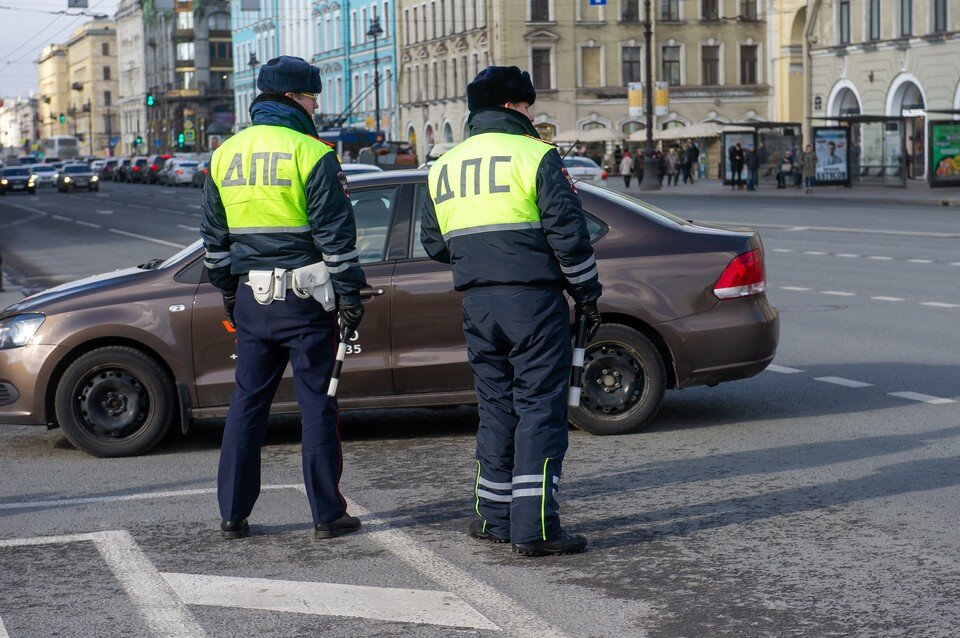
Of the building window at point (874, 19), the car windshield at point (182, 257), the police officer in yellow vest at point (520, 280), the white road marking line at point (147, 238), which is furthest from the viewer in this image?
the building window at point (874, 19)

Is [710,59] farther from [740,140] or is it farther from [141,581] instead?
[141,581]

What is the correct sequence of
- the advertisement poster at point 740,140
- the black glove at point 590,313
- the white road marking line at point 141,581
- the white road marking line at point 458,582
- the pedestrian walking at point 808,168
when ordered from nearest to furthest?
the white road marking line at point 458,582 < the white road marking line at point 141,581 < the black glove at point 590,313 < the pedestrian walking at point 808,168 < the advertisement poster at point 740,140

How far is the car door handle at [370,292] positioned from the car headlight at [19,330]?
176 cm

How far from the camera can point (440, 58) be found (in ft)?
279

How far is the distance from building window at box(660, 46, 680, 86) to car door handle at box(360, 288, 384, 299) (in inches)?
2899

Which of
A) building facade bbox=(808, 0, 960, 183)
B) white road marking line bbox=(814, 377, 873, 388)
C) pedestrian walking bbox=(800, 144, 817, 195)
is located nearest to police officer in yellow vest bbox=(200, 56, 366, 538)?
white road marking line bbox=(814, 377, 873, 388)

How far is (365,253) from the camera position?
8.54m

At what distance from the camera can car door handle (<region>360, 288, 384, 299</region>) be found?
25.8 feet

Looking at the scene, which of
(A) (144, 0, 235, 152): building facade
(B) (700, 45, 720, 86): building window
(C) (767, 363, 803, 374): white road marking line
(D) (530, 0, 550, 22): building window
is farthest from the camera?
(A) (144, 0, 235, 152): building facade

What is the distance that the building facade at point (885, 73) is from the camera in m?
47.2

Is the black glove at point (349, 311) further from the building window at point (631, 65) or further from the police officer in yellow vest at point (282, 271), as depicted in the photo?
the building window at point (631, 65)

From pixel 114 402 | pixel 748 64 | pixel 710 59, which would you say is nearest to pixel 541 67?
pixel 710 59

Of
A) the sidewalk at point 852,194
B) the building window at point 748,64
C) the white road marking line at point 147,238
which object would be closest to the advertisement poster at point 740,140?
the sidewalk at point 852,194

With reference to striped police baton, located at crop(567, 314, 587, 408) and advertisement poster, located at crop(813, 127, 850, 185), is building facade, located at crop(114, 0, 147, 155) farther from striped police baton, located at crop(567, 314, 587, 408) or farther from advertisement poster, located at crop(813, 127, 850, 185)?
striped police baton, located at crop(567, 314, 587, 408)
